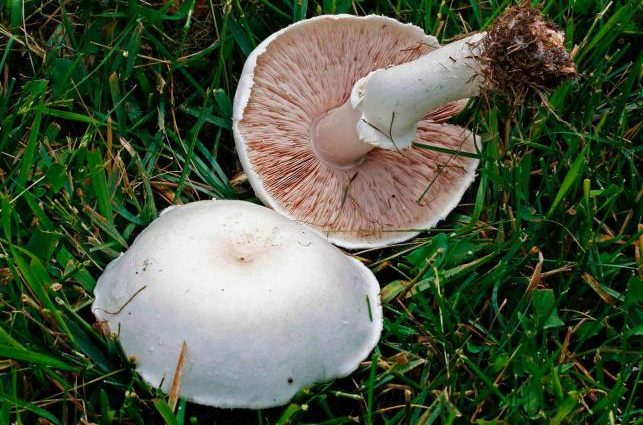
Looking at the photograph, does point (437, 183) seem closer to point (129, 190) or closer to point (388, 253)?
point (388, 253)

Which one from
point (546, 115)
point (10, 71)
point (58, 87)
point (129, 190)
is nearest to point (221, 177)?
point (129, 190)

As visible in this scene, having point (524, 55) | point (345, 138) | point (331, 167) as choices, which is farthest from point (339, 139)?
point (524, 55)

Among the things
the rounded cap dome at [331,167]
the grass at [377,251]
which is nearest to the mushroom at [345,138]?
the rounded cap dome at [331,167]

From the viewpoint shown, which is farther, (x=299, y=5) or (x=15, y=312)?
(x=299, y=5)

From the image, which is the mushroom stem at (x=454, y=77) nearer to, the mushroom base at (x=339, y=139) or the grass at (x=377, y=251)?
the mushroom base at (x=339, y=139)

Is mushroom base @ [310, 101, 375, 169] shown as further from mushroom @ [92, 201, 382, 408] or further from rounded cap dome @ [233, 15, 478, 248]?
mushroom @ [92, 201, 382, 408]

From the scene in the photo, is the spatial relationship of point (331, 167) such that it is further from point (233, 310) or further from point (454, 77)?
point (233, 310)
